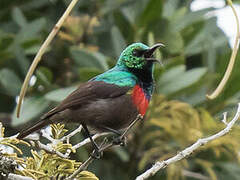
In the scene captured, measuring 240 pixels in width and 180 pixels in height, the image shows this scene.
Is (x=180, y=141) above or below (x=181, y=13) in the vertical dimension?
below

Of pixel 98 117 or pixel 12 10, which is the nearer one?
pixel 98 117

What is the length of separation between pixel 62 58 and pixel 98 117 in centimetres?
147

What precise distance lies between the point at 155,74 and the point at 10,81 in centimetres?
101

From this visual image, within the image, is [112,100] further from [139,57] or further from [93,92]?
[139,57]

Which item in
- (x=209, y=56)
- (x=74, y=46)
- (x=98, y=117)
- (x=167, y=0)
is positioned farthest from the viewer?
(x=167, y=0)

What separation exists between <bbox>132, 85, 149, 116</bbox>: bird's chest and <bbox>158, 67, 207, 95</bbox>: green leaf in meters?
1.00

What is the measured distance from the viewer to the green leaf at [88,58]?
4297 millimetres

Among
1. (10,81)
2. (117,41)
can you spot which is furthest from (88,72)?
(10,81)

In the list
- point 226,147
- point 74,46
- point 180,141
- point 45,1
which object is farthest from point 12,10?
point 226,147

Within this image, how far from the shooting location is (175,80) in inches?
177

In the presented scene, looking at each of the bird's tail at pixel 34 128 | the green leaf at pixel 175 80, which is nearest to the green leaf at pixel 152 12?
the green leaf at pixel 175 80

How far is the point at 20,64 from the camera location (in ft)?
15.0

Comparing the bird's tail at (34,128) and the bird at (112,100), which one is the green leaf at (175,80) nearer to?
the bird at (112,100)

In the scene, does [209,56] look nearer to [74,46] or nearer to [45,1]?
[74,46]
